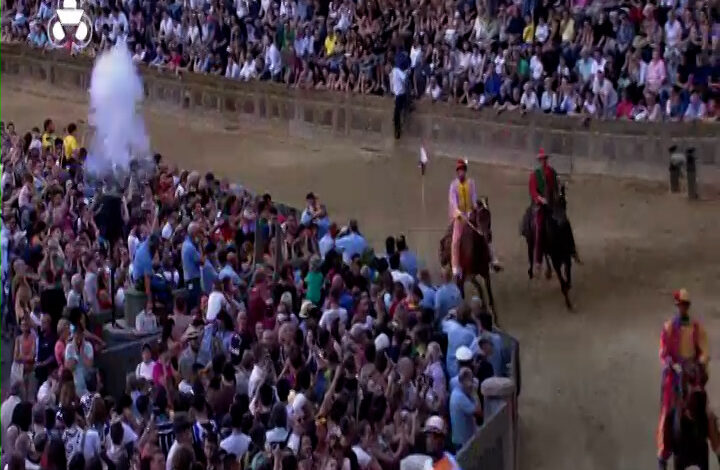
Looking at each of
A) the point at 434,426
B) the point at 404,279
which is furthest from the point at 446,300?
the point at 434,426

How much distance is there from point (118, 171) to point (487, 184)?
7414 millimetres

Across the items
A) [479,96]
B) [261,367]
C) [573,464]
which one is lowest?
[573,464]

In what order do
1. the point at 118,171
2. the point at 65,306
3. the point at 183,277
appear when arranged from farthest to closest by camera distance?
1. the point at 118,171
2. the point at 183,277
3. the point at 65,306

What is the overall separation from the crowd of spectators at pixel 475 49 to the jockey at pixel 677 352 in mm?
13916

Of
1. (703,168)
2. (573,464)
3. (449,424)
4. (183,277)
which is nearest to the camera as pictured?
(449,424)

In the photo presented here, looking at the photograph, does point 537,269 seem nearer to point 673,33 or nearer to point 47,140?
point 673,33

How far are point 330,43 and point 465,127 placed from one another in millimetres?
6386

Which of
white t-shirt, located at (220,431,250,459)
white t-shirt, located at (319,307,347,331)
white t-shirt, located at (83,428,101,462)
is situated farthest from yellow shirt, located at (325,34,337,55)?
white t-shirt, located at (220,431,250,459)

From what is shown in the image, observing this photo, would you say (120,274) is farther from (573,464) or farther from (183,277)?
(573,464)

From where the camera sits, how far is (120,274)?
18.1m

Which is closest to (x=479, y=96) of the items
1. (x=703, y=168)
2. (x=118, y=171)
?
(x=703, y=168)

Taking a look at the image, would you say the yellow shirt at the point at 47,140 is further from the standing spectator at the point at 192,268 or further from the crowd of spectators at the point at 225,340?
the standing spectator at the point at 192,268

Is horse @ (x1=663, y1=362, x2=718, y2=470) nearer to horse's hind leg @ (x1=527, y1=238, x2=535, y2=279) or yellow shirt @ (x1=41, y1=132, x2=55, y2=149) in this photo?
horse's hind leg @ (x1=527, y1=238, x2=535, y2=279)

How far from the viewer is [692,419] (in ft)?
45.4
